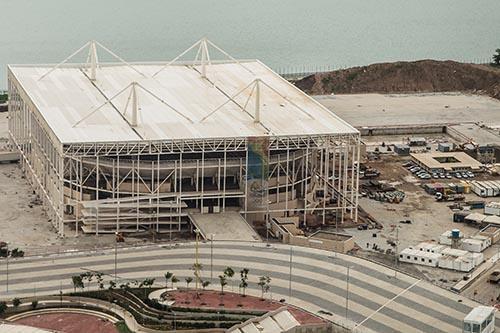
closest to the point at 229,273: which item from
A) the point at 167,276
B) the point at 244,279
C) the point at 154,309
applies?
the point at 244,279

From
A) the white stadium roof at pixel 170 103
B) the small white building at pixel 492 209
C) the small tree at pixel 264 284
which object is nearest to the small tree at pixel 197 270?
the small tree at pixel 264 284

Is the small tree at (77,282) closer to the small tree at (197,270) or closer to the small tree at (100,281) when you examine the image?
the small tree at (100,281)

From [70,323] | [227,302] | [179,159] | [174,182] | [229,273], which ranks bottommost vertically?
[70,323]

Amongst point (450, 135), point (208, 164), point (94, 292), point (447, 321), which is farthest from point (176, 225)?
point (450, 135)

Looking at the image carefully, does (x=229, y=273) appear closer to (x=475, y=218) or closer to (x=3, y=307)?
(x=3, y=307)

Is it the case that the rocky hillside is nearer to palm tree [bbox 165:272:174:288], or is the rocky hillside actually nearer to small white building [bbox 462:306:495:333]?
palm tree [bbox 165:272:174:288]

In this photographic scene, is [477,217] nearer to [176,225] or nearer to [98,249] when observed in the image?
[176,225]
